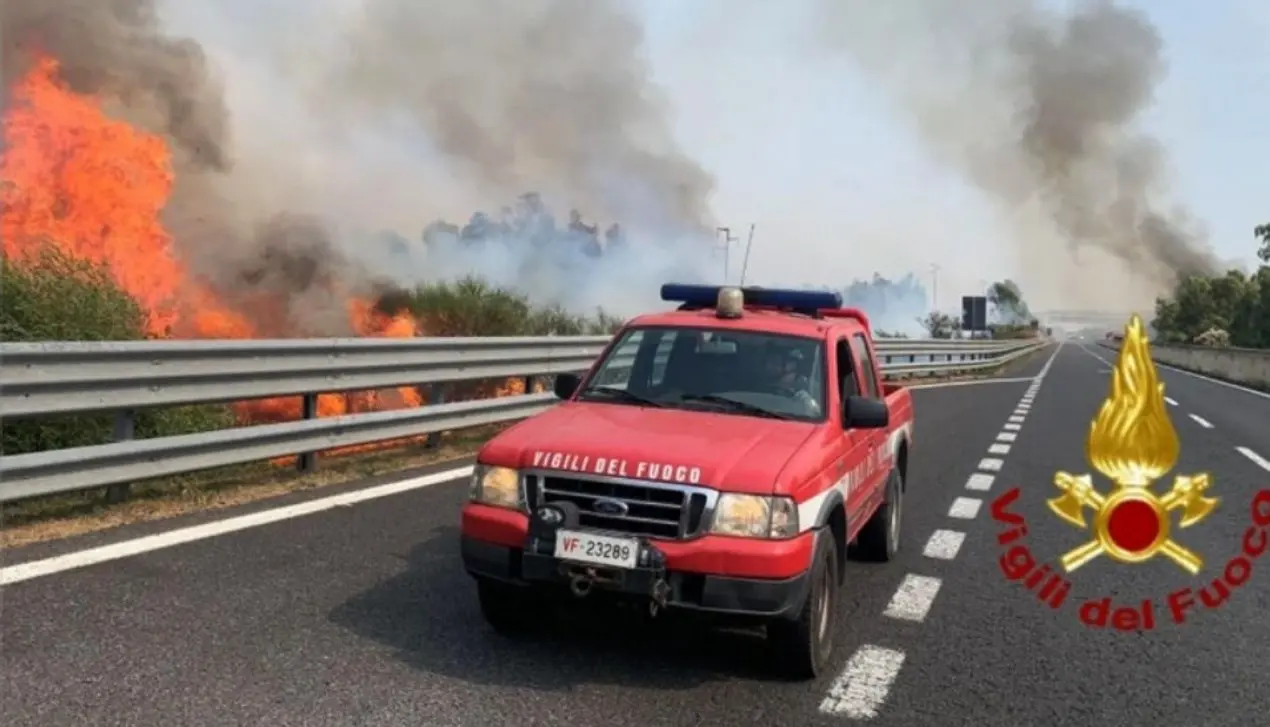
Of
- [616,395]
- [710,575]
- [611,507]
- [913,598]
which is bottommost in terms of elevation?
[913,598]

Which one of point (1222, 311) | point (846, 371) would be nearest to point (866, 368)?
point (846, 371)

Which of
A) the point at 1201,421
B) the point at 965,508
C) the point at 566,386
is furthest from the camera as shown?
the point at 1201,421

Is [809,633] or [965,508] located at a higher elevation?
[809,633]

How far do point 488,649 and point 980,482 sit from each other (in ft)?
21.5

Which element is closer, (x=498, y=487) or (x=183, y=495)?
(x=498, y=487)

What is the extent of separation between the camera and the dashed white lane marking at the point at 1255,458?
11680 millimetres

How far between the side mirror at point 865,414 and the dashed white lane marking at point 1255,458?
8.38m

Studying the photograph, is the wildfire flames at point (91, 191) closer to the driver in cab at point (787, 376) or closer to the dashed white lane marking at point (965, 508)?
the dashed white lane marking at point (965, 508)

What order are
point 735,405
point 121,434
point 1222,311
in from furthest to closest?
1. point 1222,311
2. point 121,434
3. point 735,405

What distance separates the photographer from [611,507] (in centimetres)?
415

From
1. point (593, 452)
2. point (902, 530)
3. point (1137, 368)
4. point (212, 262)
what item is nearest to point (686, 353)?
point (593, 452)

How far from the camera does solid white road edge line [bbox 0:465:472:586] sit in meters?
5.18

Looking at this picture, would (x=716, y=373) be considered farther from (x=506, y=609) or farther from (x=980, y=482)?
(x=980, y=482)

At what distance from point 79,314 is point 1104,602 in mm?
7260
